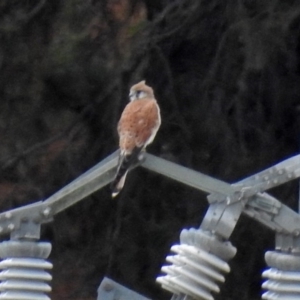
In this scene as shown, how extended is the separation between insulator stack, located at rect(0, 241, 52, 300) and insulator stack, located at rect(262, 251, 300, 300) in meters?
0.65

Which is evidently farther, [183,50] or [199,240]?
[183,50]

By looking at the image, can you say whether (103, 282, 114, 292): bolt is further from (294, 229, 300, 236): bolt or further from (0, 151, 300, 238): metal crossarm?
(294, 229, 300, 236): bolt

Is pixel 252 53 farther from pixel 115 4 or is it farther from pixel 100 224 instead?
pixel 100 224

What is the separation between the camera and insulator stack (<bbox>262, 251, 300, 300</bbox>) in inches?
127

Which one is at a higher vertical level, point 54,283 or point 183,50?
point 183,50

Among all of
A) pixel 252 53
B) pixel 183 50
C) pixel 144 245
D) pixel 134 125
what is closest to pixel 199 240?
pixel 134 125

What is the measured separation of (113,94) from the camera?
6.46m

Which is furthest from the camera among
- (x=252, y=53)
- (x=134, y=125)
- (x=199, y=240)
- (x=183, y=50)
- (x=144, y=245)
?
(x=144, y=245)

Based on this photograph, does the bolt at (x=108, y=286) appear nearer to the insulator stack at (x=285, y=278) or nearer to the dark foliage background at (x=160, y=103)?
the insulator stack at (x=285, y=278)

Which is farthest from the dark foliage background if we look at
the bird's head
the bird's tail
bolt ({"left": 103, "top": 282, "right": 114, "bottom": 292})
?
bolt ({"left": 103, "top": 282, "right": 114, "bottom": 292})

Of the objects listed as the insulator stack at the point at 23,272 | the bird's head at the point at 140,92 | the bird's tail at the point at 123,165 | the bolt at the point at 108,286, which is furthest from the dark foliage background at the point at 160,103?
the insulator stack at the point at 23,272

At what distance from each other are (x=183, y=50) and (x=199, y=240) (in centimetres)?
350

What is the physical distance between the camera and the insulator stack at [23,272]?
11.1 feet

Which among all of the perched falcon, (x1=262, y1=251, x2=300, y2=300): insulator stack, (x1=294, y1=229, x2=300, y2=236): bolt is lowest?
(x1=262, y1=251, x2=300, y2=300): insulator stack
